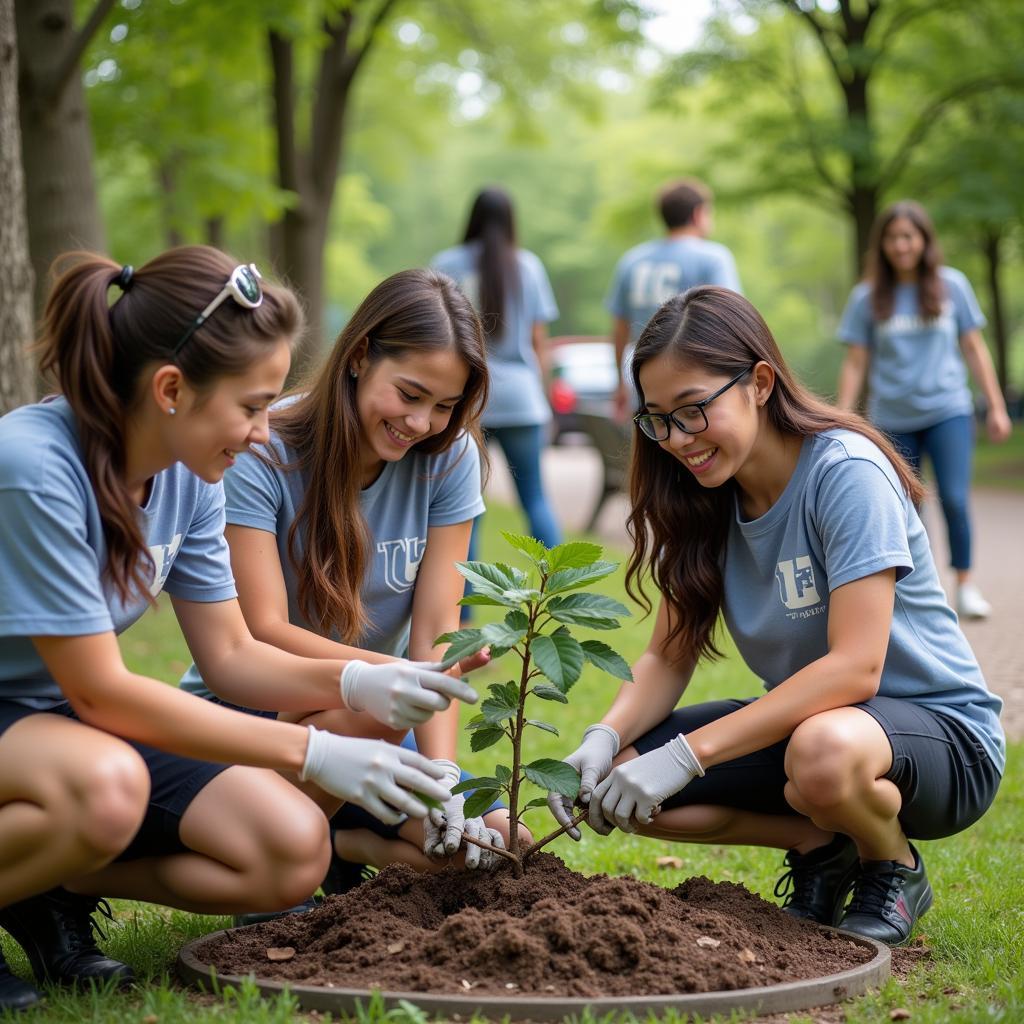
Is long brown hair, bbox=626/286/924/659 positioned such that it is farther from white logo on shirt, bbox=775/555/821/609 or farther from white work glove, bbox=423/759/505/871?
white work glove, bbox=423/759/505/871

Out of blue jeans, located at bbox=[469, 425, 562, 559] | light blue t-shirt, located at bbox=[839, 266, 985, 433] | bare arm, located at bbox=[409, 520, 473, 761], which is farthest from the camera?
blue jeans, located at bbox=[469, 425, 562, 559]

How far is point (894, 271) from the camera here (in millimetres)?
6707

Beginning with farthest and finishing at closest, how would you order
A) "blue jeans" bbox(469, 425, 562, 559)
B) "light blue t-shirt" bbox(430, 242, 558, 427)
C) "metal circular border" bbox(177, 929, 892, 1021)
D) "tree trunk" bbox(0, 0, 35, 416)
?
"blue jeans" bbox(469, 425, 562, 559) < "light blue t-shirt" bbox(430, 242, 558, 427) < "tree trunk" bbox(0, 0, 35, 416) < "metal circular border" bbox(177, 929, 892, 1021)

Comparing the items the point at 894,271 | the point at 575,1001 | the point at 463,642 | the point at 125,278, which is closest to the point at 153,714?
the point at 463,642

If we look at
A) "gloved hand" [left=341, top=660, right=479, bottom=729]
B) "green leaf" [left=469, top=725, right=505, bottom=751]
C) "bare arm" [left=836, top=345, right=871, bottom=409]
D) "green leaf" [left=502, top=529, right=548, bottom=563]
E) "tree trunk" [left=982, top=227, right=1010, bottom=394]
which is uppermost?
"tree trunk" [left=982, top=227, right=1010, bottom=394]

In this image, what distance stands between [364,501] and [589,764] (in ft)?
2.78

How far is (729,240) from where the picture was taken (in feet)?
107

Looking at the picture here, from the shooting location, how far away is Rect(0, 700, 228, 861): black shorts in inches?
104

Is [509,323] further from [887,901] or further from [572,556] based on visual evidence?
[887,901]

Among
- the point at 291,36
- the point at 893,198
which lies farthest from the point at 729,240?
the point at 291,36

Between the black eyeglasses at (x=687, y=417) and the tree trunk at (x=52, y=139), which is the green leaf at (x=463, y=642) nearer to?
the black eyeglasses at (x=687, y=417)

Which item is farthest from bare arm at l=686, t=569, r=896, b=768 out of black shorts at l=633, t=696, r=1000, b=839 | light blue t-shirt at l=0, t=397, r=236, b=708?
light blue t-shirt at l=0, t=397, r=236, b=708

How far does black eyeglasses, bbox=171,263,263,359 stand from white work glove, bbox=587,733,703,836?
124cm

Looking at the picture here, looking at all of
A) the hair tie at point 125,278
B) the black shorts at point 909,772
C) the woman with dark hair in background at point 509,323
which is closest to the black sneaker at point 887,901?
the black shorts at point 909,772
